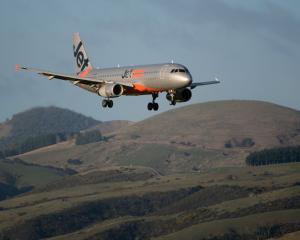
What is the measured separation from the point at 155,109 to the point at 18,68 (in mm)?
21200

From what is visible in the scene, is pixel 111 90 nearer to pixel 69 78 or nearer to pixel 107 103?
pixel 107 103

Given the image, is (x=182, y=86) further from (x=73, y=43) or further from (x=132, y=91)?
(x=73, y=43)

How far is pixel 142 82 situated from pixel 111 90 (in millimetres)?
4652

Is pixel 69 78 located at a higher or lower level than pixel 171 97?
higher

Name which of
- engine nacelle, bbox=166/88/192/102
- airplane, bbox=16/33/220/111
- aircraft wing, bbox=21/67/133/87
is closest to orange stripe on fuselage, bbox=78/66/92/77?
airplane, bbox=16/33/220/111

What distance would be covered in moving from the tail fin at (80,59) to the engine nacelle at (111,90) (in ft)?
70.6

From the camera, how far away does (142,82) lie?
128250mm

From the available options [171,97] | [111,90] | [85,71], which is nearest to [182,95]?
[171,97]

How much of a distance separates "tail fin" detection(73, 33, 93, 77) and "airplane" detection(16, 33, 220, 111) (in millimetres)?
13243

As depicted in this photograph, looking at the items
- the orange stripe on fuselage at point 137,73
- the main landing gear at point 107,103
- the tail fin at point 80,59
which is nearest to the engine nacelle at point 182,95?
the orange stripe on fuselage at point 137,73

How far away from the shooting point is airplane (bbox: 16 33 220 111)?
4892 inches

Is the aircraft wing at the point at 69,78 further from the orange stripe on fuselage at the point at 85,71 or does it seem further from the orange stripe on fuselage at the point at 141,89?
the orange stripe on fuselage at the point at 85,71

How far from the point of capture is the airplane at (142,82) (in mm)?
124250

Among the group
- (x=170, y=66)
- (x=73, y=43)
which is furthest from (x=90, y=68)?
(x=170, y=66)
